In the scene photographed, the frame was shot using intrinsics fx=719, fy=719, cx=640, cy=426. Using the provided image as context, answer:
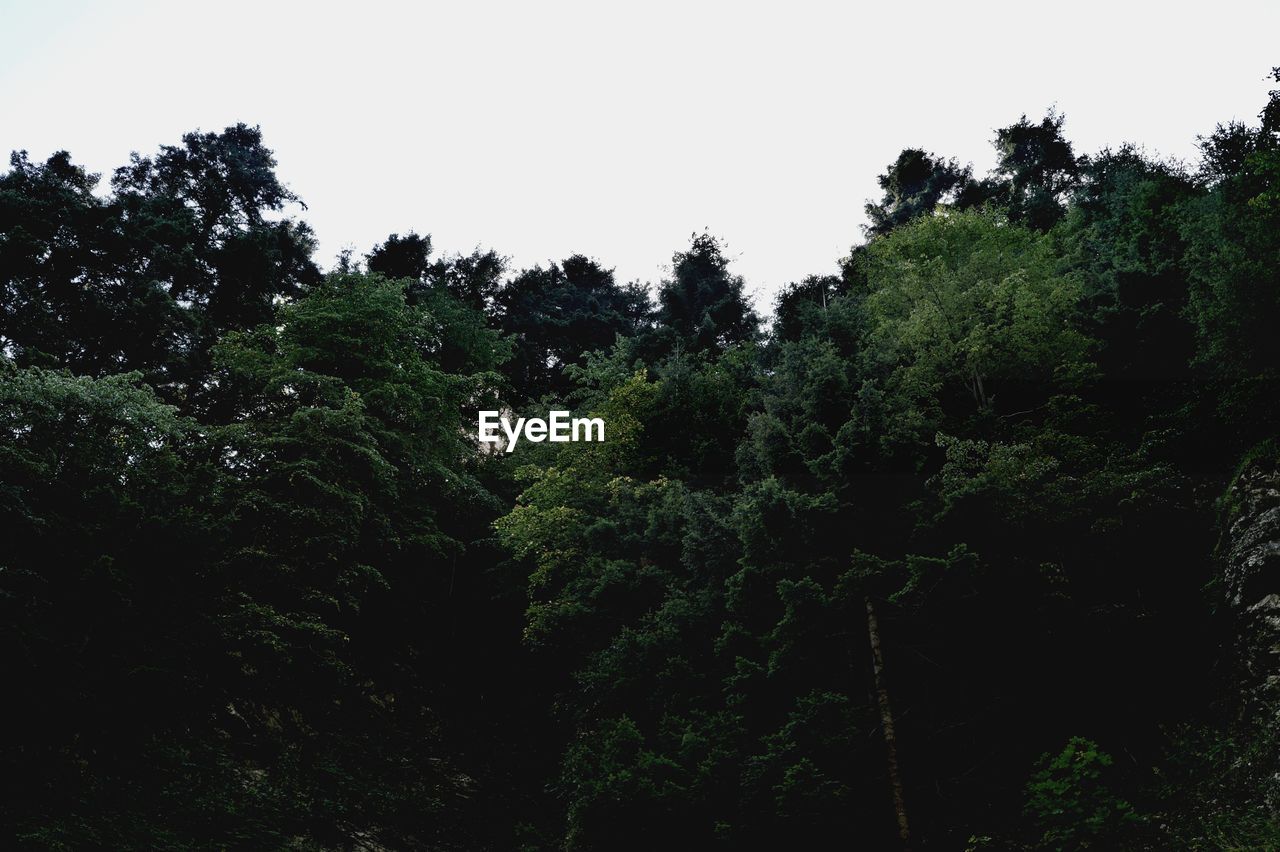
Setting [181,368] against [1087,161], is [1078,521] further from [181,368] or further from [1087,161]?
[1087,161]

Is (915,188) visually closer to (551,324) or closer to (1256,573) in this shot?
(551,324)

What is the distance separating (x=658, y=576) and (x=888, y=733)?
629 centimetres

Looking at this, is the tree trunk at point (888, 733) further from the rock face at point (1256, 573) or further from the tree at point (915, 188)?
the tree at point (915, 188)

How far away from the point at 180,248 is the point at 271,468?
497 inches

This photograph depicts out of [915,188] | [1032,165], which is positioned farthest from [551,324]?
[1032,165]

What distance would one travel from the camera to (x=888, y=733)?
35.1 ft

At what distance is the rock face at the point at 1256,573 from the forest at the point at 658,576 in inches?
2.7

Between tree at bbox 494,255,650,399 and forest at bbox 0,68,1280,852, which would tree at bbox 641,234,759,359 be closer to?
tree at bbox 494,255,650,399

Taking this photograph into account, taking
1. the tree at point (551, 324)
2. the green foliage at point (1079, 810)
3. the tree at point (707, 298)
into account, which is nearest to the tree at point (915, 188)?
the tree at point (707, 298)

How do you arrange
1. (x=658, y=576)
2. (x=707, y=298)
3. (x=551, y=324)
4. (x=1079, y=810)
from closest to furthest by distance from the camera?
(x=1079, y=810), (x=658, y=576), (x=707, y=298), (x=551, y=324)

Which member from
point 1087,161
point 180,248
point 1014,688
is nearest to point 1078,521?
point 1014,688

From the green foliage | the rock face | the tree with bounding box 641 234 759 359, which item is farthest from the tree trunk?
the tree with bounding box 641 234 759 359

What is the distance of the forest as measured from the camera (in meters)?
10.4

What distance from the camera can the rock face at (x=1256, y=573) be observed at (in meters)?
9.85
